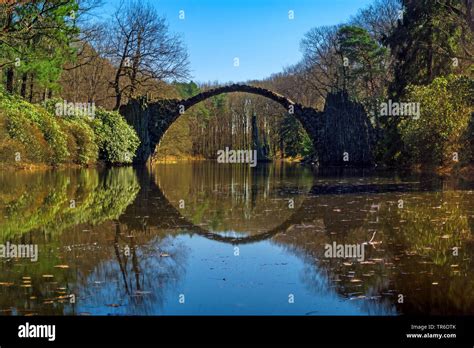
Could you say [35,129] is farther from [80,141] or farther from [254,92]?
[254,92]

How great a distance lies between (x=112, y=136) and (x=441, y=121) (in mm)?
19663

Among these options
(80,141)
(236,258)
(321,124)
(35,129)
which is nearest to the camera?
(236,258)

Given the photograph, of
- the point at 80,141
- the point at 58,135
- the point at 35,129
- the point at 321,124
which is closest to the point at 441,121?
the point at 321,124

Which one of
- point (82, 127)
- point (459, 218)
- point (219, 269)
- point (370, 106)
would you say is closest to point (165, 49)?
point (82, 127)

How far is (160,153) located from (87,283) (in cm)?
5080

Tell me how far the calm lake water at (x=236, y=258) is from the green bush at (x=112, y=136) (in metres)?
21.1

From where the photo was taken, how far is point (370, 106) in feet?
141

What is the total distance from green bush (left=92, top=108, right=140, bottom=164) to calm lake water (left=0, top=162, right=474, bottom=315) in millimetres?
21060

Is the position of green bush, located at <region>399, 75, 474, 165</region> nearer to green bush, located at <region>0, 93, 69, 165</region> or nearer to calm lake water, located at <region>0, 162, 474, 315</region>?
calm lake water, located at <region>0, 162, 474, 315</region>

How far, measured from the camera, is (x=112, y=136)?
3484cm

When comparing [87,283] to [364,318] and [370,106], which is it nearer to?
[364,318]

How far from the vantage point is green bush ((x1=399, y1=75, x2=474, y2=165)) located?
2286 cm

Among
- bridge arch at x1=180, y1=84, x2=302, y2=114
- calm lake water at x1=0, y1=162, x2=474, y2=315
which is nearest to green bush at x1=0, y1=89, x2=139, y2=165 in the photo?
bridge arch at x1=180, y1=84, x2=302, y2=114

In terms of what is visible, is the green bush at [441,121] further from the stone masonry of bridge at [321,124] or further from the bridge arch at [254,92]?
→ the bridge arch at [254,92]
